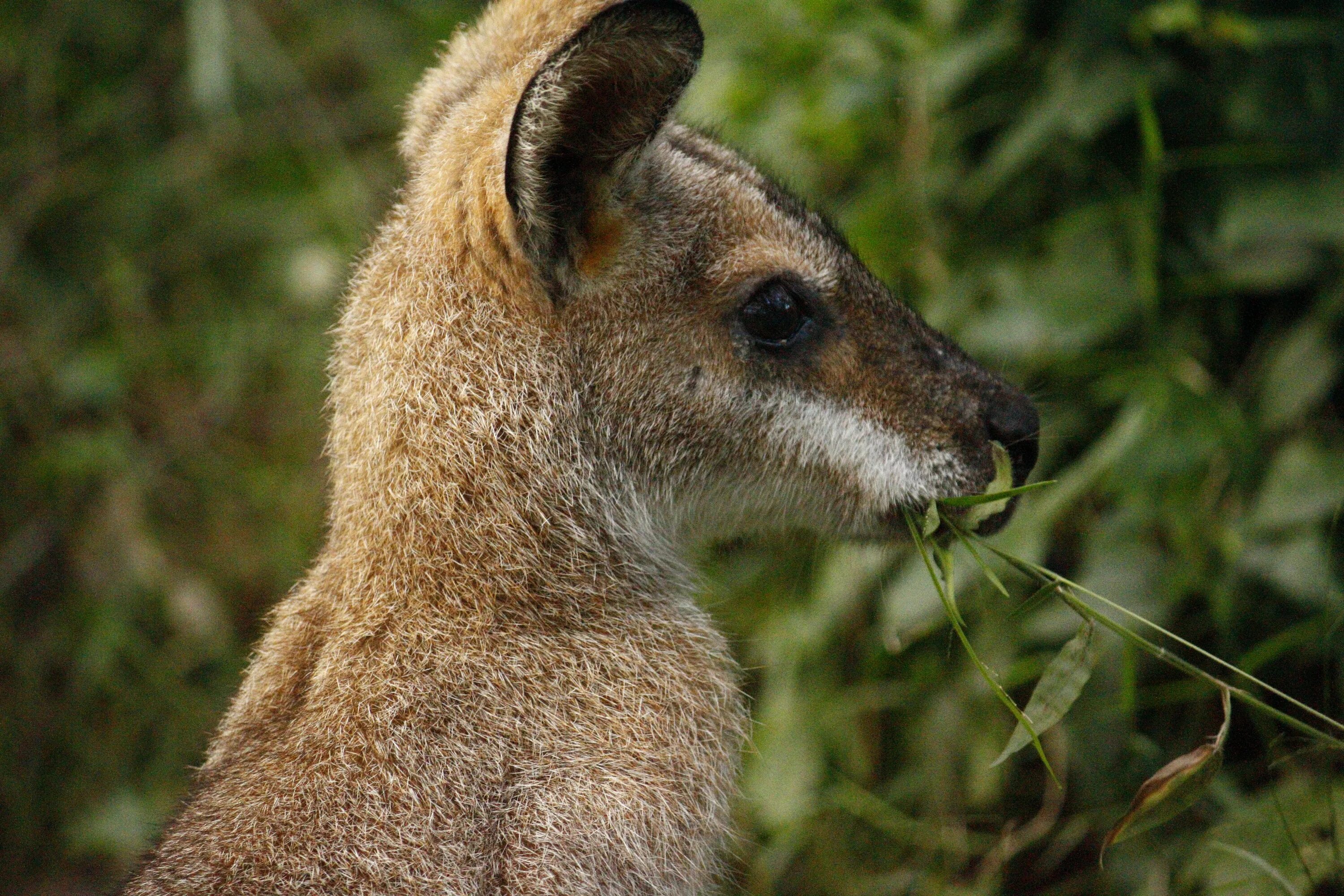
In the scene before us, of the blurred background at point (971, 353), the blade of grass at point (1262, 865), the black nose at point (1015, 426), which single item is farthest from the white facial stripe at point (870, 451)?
the blade of grass at point (1262, 865)

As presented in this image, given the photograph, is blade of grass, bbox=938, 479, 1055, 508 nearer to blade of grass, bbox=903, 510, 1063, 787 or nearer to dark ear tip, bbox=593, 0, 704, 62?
blade of grass, bbox=903, 510, 1063, 787

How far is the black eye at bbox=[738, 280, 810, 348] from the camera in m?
2.44

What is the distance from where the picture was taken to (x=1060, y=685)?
2.12 m

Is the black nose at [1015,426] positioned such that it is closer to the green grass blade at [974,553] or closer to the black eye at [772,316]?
the green grass blade at [974,553]

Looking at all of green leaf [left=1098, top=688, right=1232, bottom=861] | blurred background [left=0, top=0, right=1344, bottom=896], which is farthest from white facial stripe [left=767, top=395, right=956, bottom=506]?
green leaf [left=1098, top=688, right=1232, bottom=861]

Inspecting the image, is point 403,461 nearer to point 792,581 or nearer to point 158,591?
point 792,581

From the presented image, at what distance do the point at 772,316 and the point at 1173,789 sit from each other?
1033 mm

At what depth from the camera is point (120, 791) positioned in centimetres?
435

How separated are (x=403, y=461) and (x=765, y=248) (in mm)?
760

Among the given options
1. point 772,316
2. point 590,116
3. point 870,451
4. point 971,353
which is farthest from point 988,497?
point 971,353

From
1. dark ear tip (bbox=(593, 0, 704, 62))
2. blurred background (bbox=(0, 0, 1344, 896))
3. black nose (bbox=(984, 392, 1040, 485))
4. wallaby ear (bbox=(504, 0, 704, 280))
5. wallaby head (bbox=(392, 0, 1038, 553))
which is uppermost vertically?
dark ear tip (bbox=(593, 0, 704, 62))

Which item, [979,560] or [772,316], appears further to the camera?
[772,316]

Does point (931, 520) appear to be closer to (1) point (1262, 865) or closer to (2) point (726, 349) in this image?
(2) point (726, 349)

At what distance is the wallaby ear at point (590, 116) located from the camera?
210 centimetres
